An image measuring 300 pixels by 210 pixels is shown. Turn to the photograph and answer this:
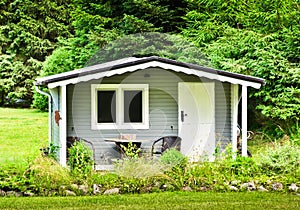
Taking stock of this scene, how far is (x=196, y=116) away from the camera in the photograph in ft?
41.7

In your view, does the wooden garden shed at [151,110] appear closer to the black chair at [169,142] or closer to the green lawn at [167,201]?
the black chair at [169,142]

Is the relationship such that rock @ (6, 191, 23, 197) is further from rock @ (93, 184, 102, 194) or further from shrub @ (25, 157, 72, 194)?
rock @ (93, 184, 102, 194)

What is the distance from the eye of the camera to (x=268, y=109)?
15.4 m

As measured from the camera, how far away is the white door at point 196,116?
41.3 ft

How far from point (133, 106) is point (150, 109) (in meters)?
0.42

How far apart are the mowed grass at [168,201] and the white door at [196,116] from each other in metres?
3.81

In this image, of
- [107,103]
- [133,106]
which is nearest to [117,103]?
[107,103]

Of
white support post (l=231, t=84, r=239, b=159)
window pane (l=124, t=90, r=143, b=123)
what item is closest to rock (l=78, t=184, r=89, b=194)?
window pane (l=124, t=90, r=143, b=123)

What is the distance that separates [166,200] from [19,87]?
74.6 ft

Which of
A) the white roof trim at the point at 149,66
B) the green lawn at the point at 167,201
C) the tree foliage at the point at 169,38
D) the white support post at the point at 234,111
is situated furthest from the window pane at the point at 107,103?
the tree foliage at the point at 169,38

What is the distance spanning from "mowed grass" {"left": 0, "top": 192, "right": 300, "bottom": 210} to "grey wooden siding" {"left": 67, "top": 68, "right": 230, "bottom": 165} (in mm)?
3727

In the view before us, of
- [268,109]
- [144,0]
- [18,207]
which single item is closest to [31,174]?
[18,207]

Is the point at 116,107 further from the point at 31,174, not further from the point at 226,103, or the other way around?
the point at 31,174

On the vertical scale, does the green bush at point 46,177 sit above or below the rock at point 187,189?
above
